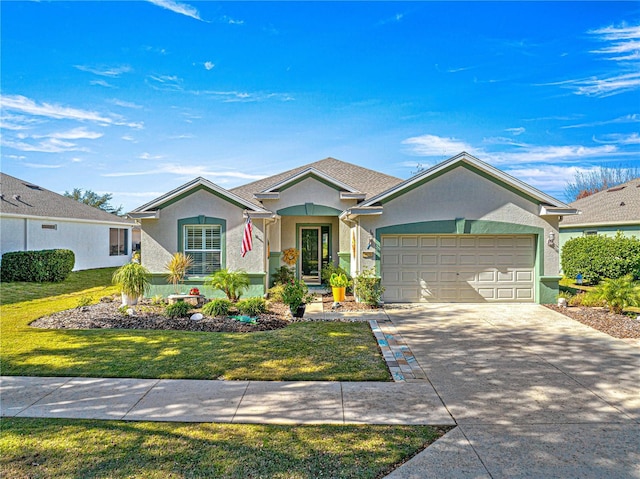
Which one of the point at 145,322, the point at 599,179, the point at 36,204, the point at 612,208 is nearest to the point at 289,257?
the point at 145,322

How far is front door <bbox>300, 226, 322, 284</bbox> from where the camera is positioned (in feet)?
56.9

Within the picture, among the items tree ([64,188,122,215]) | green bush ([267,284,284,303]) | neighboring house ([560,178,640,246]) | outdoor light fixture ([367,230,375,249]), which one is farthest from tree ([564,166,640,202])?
tree ([64,188,122,215])

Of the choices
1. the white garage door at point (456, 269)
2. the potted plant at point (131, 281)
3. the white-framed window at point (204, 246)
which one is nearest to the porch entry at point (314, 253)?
the white-framed window at point (204, 246)

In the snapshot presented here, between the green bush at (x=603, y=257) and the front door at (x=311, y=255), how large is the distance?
1173cm

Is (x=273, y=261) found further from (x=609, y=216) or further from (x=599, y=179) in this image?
(x=599, y=179)

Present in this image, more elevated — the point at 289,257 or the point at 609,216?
the point at 609,216

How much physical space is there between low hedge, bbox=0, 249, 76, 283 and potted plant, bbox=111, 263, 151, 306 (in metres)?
7.81

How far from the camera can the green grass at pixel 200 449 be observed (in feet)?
12.3

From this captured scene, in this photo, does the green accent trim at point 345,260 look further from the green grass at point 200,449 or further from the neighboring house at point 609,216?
the neighboring house at point 609,216

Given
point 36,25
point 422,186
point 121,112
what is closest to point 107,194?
point 121,112

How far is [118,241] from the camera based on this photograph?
2667 centimetres

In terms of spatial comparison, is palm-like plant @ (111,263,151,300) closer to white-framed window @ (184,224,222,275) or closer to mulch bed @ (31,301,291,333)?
mulch bed @ (31,301,291,333)

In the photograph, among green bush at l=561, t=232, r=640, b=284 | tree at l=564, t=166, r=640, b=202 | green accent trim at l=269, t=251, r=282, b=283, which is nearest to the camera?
green accent trim at l=269, t=251, r=282, b=283

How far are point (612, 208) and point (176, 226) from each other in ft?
68.6
